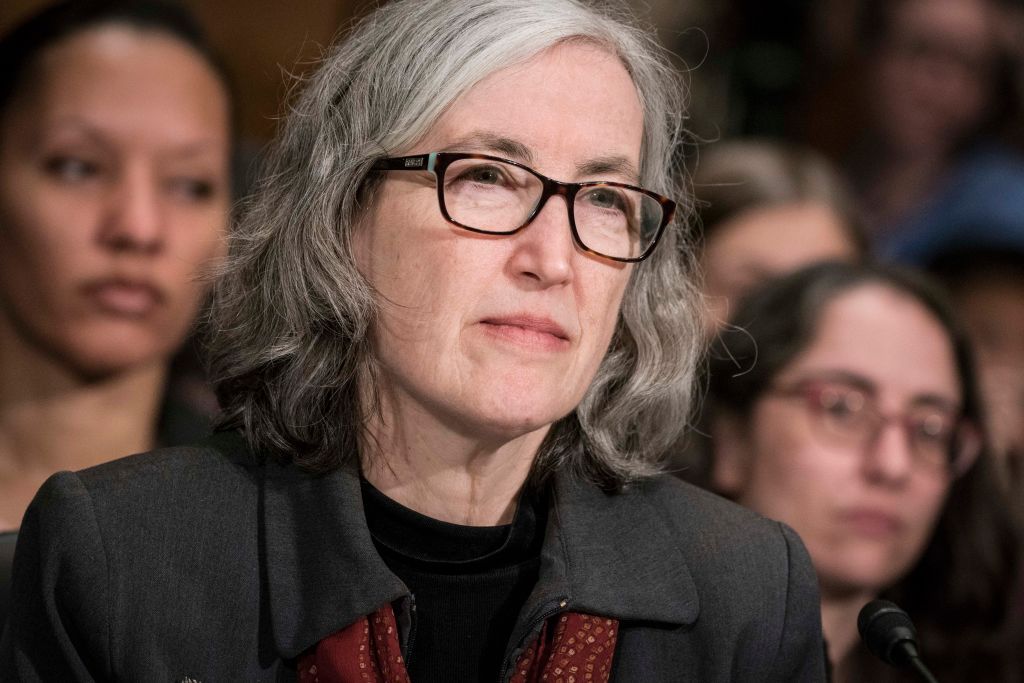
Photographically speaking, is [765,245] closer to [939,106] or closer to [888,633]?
[939,106]

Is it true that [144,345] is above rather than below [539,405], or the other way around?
below

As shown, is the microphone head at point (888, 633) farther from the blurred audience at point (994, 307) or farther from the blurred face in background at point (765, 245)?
the blurred audience at point (994, 307)

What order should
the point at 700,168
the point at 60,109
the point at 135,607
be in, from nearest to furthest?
the point at 135,607
the point at 60,109
the point at 700,168

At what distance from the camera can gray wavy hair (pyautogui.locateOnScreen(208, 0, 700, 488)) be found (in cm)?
189

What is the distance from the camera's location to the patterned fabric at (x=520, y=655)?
5.89ft

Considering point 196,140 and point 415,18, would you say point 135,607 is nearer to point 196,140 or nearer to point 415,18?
point 415,18

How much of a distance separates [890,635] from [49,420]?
1.90 m

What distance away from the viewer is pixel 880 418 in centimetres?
293

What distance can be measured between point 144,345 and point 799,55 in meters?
3.37

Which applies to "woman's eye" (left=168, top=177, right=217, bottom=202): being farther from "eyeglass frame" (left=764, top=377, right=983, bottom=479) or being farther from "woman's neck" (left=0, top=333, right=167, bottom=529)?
"eyeglass frame" (left=764, top=377, right=983, bottom=479)

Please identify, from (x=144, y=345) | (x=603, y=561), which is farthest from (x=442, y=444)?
(x=144, y=345)

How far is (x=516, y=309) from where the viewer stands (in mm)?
1840

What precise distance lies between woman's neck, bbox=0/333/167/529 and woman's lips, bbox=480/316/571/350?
142 centimetres

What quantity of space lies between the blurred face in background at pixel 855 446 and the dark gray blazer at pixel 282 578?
2.52 ft
